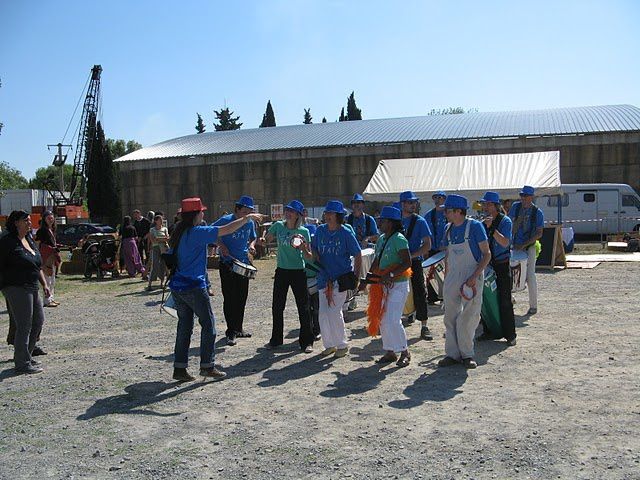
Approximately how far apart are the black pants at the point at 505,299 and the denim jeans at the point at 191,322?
11.8 feet

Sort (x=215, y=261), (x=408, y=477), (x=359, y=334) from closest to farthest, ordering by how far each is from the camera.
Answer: (x=408, y=477)
(x=359, y=334)
(x=215, y=261)

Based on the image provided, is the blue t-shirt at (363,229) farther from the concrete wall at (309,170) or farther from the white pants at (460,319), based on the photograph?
the concrete wall at (309,170)

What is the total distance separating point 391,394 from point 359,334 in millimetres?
3157

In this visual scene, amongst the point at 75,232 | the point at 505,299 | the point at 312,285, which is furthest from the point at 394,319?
the point at 75,232

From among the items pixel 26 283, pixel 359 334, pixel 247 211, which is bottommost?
pixel 359 334

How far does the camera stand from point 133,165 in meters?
42.2

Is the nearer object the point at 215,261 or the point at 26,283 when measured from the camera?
the point at 26,283

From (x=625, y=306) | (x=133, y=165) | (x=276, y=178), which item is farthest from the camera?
(x=133, y=165)

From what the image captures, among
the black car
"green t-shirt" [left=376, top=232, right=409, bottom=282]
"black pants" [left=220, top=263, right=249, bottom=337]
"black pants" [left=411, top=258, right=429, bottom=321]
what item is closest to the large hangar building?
the black car

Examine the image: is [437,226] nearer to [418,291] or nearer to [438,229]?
A: [438,229]

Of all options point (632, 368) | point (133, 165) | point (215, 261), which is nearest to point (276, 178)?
point (133, 165)

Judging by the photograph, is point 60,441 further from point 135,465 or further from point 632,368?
point 632,368

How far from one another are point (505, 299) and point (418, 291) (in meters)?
1.19

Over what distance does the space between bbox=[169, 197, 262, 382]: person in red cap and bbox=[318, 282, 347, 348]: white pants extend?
146cm
